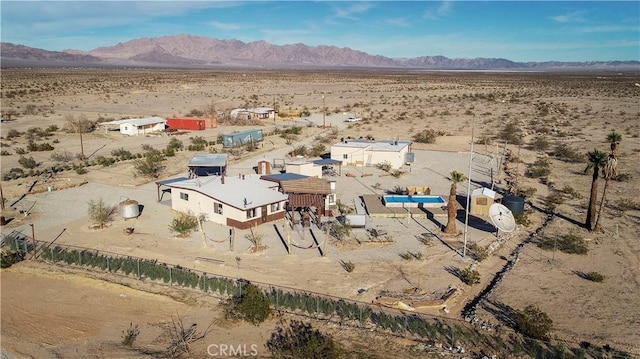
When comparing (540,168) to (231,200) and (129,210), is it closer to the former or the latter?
(231,200)

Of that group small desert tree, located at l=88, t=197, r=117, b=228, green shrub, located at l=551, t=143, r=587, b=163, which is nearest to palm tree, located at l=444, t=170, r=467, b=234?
small desert tree, located at l=88, t=197, r=117, b=228

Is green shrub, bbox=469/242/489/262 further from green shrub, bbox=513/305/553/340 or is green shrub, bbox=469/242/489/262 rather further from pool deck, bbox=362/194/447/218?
green shrub, bbox=513/305/553/340

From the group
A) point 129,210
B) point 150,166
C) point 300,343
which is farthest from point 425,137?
point 300,343

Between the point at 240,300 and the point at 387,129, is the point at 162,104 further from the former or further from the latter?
the point at 240,300

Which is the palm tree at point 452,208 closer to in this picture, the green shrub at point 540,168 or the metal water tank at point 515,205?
the metal water tank at point 515,205

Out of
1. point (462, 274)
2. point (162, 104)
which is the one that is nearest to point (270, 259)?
point (462, 274)
